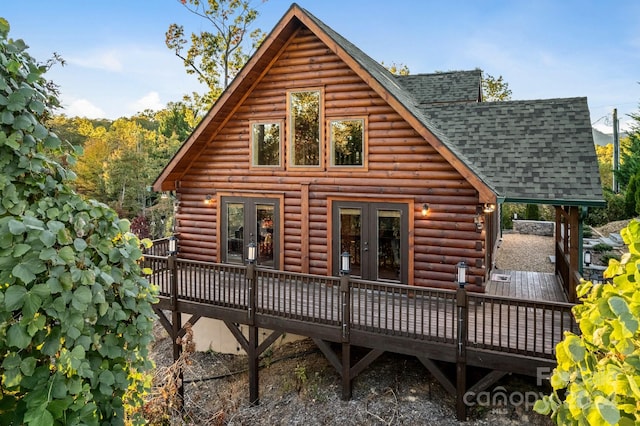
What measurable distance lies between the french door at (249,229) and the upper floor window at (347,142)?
6.29ft

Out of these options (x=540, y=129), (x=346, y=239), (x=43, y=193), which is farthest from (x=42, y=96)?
(x=540, y=129)

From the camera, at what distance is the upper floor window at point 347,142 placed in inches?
364

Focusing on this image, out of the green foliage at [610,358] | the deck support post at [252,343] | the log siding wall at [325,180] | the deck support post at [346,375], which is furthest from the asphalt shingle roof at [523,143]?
the green foliage at [610,358]

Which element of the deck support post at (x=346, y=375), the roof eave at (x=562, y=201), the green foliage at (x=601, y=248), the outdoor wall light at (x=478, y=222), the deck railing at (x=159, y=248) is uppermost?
the roof eave at (x=562, y=201)

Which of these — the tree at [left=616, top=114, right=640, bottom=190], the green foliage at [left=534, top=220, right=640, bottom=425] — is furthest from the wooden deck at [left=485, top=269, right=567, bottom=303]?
the tree at [left=616, top=114, right=640, bottom=190]

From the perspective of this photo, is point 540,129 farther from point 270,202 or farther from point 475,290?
point 270,202

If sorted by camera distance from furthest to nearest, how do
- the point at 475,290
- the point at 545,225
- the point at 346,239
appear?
the point at 545,225, the point at 346,239, the point at 475,290

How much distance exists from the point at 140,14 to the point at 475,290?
2457 centimetres

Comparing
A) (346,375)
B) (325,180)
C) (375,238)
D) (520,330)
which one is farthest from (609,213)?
(346,375)

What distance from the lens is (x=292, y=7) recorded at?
29.1 ft

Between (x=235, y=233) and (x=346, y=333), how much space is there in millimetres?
4649

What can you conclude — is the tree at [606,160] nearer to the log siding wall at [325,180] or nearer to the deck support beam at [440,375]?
the log siding wall at [325,180]

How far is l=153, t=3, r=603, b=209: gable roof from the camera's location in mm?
8109

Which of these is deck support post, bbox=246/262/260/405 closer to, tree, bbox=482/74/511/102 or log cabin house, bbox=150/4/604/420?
log cabin house, bbox=150/4/604/420
